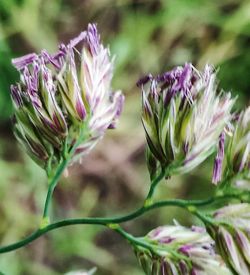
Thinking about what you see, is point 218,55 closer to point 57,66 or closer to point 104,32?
point 104,32

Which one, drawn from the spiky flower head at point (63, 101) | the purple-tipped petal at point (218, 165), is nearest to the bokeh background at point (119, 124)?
the spiky flower head at point (63, 101)

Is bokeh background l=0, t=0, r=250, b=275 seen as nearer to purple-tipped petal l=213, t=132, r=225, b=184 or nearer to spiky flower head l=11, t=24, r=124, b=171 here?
spiky flower head l=11, t=24, r=124, b=171

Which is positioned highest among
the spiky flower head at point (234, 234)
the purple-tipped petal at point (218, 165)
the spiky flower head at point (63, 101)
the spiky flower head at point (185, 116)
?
the spiky flower head at point (63, 101)

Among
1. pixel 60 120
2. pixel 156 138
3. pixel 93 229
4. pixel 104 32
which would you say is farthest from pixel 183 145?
pixel 104 32

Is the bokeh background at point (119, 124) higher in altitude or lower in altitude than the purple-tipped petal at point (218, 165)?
higher

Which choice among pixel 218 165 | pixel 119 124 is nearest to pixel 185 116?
pixel 218 165

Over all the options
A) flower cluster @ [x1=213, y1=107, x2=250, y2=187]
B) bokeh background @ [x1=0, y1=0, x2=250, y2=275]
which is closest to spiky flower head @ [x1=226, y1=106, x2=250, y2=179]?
flower cluster @ [x1=213, y1=107, x2=250, y2=187]

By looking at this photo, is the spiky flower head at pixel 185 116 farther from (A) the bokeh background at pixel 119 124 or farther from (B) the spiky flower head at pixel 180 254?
(A) the bokeh background at pixel 119 124
